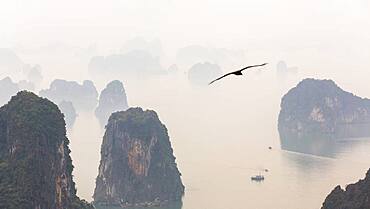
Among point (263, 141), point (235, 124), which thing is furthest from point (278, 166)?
point (235, 124)

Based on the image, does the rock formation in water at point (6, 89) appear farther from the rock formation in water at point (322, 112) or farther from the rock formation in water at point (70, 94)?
the rock formation in water at point (322, 112)

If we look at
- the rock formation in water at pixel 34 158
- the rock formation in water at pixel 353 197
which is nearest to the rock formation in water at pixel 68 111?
the rock formation in water at pixel 34 158

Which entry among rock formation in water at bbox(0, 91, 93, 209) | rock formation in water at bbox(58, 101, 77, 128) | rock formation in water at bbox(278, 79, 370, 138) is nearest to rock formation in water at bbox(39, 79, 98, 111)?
rock formation in water at bbox(58, 101, 77, 128)

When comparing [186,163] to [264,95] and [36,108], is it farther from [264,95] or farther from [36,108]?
[264,95]

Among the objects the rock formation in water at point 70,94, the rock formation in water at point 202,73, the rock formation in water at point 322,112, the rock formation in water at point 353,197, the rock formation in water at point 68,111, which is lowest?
the rock formation in water at point 353,197

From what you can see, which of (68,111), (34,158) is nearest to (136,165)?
(34,158)

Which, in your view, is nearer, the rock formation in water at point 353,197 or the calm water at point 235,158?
the rock formation in water at point 353,197

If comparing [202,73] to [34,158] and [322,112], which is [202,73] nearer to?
[322,112]

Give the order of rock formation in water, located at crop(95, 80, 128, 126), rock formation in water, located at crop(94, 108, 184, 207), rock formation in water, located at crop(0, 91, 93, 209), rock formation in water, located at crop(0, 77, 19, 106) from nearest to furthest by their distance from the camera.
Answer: rock formation in water, located at crop(0, 91, 93, 209) < rock formation in water, located at crop(94, 108, 184, 207) < rock formation in water, located at crop(95, 80, 128, 126) < rock formation in water, located at crop(0, 77, 19, 106)

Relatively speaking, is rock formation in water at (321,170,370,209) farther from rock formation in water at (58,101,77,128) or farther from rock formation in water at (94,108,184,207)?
rock formation in water at (58,101,77,128)
